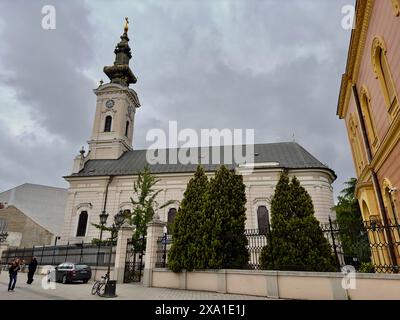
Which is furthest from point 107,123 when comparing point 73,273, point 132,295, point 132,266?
point 132,295

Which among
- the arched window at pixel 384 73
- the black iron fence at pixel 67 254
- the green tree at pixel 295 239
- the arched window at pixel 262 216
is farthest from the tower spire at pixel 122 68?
the arched window at pixel 384 73

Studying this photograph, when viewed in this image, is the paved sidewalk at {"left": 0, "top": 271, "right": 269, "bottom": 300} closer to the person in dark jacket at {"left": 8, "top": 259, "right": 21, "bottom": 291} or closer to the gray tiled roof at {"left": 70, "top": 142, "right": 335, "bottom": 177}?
the person in dark jacket at {"left": 8, "top": 259, "right": 21, "bottom": 291}

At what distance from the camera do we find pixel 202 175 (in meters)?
14.4

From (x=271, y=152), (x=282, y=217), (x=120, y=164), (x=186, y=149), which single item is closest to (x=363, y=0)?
(x=282, y=217)

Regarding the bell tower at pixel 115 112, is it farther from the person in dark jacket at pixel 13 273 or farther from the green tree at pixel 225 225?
the green tree at pixel 225 225

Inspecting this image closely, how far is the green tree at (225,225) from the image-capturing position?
1170 centimetres

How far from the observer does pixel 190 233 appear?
12586 mm

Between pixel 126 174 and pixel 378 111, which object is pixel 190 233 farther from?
pixel 126 174

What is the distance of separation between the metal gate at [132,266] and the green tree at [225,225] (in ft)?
20.1

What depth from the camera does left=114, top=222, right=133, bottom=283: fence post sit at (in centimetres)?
1537

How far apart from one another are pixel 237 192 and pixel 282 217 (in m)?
2.76

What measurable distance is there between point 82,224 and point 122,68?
75.3ft
